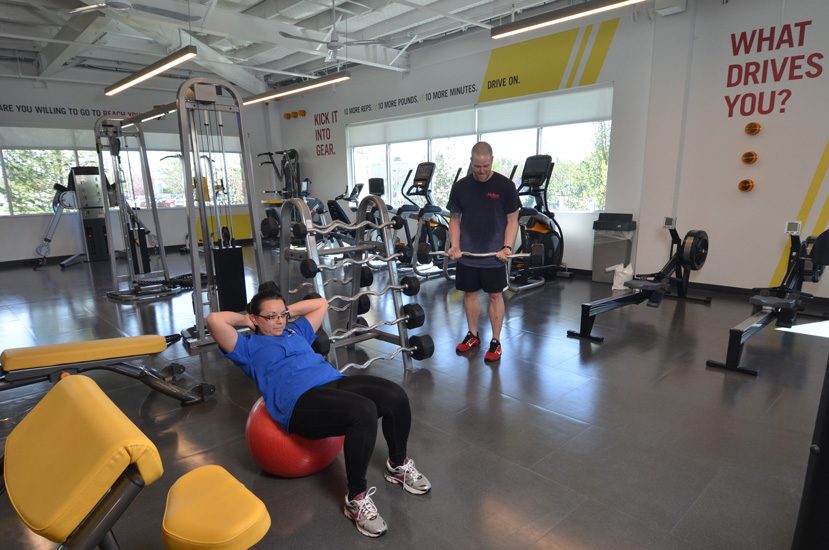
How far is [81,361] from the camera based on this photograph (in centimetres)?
259

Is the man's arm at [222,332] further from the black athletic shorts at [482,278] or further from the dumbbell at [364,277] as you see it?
A: the black athletic shorts at [482,278]

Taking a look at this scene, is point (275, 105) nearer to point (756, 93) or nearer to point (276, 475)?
point (756, 93)

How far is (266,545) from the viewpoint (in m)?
1.77

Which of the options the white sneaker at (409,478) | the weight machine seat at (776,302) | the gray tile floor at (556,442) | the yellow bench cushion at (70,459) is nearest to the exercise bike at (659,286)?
the gray tile floor at (556,442)

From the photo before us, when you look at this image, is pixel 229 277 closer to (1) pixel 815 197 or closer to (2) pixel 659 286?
(2) pixel 659 286

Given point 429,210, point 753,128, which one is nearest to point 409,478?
point 429,210

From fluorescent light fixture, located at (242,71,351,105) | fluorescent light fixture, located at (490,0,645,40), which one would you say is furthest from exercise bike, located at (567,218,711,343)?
fluorescent light fixture, located at (242,71,351,105)

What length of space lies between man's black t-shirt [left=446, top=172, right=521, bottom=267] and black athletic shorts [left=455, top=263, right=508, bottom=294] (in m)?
0.04

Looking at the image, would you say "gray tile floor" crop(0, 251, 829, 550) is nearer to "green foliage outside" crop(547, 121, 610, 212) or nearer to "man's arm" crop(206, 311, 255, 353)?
"man's arm" crop(206, 311, 255, 353)

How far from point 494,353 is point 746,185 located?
375cm

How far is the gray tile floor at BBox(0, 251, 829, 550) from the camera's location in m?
1.85

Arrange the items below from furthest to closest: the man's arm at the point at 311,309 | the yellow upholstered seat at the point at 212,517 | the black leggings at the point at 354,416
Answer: the man's arm at the point at 311,309 → the black leggings at the point at 354,416 → the yellow upholstered seat at the point at 212,517

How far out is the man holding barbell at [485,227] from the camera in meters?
3.37

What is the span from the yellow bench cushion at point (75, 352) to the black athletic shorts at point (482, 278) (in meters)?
2.04
